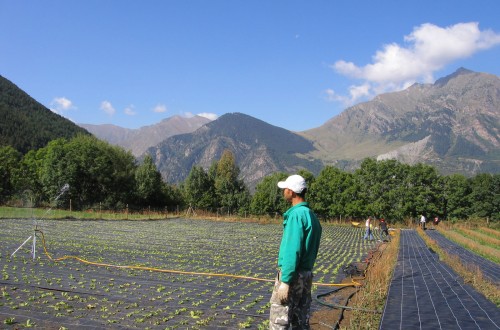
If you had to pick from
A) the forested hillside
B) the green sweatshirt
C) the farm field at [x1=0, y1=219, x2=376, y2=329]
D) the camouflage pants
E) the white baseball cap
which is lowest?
the farm field at [x1=0, y1=219, x2=376, y2=329]

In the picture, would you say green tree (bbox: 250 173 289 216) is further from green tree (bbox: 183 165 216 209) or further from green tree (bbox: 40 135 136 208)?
green tree (bbox: 40 135 136 208)

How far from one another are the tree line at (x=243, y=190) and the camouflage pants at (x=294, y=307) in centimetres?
4753

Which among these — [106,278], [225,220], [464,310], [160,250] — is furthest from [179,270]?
[225,220]

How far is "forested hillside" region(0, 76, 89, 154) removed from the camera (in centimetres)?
8906

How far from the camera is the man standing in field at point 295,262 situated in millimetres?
4023

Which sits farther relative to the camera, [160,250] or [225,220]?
[225,220]

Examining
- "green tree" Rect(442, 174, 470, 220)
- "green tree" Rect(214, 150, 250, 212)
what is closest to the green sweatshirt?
"green tree" Rect(214, 150, 250, 212)

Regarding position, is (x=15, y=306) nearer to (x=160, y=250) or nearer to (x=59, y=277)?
(x=59, y=277)

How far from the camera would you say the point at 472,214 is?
2254 inches

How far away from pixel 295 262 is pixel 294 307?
645mm

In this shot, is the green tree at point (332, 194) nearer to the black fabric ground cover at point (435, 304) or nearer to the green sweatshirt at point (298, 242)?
the black fabric ground cover at point (435, 304)

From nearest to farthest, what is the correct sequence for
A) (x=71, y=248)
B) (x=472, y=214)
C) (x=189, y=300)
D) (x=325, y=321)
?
Answer: (x=325, y=321) < (x=189, y=300) < (x=71, y=248) < (x=472, y=214)

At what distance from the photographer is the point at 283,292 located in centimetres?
403

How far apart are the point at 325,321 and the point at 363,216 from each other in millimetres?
47396
